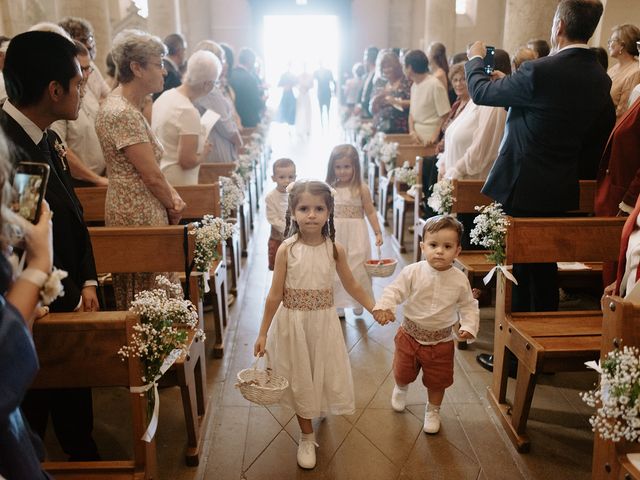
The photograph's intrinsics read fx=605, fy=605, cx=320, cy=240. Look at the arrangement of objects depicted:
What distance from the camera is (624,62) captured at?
Answer: 5.80 meters

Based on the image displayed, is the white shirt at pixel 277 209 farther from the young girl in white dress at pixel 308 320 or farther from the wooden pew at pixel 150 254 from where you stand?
the young girl in white dress at pixel 308 320

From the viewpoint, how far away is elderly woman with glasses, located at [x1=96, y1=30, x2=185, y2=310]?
3.25 metres

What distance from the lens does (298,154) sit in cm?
1543

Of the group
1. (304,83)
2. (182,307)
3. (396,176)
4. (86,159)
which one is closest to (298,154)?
(304,83)

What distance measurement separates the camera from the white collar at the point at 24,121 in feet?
8.00

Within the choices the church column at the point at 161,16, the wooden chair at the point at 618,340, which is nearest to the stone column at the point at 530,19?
the wooden chair at the point at 618,340

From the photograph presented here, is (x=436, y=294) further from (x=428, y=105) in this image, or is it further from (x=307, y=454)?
(x=428, y=105)

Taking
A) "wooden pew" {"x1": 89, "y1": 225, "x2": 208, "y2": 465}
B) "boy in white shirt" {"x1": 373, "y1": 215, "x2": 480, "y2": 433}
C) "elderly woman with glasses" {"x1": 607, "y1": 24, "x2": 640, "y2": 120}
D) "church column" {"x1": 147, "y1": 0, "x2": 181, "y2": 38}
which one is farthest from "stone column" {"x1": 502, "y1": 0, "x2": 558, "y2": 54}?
"church column" {"x1": 147, "y1": 0, "x2": 181, "y2": 38}

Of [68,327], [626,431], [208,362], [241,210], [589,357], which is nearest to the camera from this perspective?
[626,431]

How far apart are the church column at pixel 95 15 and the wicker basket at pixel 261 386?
667cm

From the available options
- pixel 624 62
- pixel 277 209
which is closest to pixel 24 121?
pixel 277 209

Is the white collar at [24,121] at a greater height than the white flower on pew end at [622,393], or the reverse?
the white collar at [24,121]

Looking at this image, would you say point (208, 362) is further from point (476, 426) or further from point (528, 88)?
point (528, 88)

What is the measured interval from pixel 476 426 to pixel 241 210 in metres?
4.14
